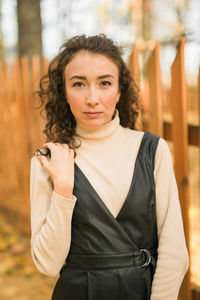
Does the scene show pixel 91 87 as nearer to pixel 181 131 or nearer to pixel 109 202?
pixel 109 202

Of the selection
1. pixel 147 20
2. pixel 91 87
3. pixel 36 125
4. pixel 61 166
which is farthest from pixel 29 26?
pixel 147 20

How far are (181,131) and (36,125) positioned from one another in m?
2.07

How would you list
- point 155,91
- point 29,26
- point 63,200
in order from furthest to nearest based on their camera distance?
point 29,26 < point 155,91 < point 63,200

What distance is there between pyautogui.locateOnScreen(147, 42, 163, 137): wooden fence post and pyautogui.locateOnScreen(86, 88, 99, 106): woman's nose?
904mm

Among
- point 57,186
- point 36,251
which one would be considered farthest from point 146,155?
point 36,251

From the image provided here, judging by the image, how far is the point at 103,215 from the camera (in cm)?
157

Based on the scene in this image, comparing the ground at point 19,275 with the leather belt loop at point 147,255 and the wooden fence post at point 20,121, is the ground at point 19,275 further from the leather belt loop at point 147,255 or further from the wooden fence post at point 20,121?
the leather belt loop at point 147,255

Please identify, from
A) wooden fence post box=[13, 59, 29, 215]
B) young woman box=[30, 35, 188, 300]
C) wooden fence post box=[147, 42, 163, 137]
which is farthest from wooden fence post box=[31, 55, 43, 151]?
young woman box=[30, 35, 188, 300]

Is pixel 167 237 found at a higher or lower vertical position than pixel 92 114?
lower

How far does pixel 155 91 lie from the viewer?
2408 mm

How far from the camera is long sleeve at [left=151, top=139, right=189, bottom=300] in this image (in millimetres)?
1567

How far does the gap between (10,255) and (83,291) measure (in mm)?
2475

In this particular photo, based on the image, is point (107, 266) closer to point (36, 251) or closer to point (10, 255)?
point (36, 251)

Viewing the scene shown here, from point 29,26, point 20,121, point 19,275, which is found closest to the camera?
point 19,275
